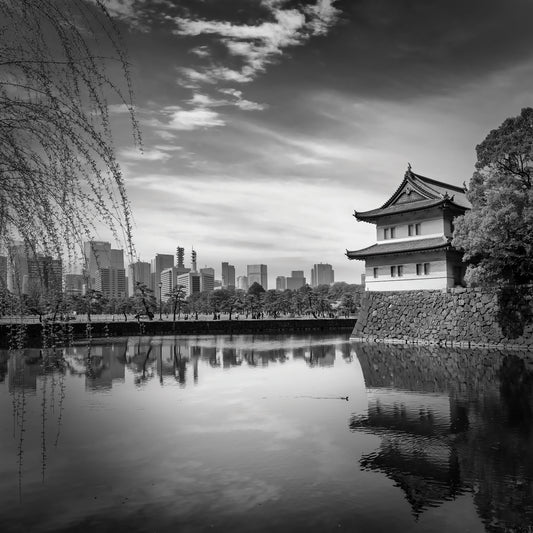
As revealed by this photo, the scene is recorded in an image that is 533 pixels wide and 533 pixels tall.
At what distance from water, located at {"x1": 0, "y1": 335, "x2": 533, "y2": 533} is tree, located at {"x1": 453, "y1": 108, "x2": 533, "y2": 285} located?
871 centimetres

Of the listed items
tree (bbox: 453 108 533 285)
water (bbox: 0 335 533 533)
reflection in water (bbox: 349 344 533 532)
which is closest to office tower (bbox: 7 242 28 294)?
water (bbox: 0 335 533 533)

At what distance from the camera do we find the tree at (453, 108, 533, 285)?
28281 mm

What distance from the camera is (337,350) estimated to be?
39.0m

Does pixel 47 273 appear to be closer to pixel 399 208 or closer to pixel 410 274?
pixel 410 274

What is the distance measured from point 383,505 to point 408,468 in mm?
2107

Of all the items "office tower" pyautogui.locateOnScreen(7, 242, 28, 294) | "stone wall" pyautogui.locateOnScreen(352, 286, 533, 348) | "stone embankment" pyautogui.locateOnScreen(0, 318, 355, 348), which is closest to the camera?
"office tower" pyautogui.locateOnScreen(7, 242, 28, 294)

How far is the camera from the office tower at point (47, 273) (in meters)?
4.80

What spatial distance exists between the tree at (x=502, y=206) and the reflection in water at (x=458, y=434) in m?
7.25

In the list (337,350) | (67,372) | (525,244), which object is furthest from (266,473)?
(337,350)

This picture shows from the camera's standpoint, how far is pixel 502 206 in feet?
93.0

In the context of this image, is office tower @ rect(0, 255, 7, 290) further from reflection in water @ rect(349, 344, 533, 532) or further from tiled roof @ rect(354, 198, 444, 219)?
tiled roof @ rect(354, 198, 444, 219)

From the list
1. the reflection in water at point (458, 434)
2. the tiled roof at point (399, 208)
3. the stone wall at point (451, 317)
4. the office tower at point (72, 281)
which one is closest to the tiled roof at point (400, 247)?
the tiled roof at point (399, 208)

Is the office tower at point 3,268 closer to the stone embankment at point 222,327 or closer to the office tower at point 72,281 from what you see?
the office tower at point 72,281

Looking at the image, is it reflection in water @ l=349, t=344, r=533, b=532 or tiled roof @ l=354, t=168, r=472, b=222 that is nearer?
reflection in water @ l=349, t=344, r=533, b=532
